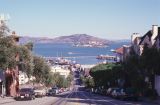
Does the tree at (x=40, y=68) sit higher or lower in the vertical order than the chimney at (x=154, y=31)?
lower

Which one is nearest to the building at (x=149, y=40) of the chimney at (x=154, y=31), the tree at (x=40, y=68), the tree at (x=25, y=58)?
the chimney at (x=154, y=31)

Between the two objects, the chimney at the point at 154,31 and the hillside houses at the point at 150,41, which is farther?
the chimney at the point at 154,31

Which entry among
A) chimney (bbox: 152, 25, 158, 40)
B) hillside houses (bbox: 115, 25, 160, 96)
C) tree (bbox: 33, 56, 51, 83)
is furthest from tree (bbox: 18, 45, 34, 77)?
tree (bbox: 33, 56, 51, 83)

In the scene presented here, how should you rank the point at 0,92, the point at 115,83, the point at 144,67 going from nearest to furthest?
the point at 144,67, the point at 0,92, the point at 115,83

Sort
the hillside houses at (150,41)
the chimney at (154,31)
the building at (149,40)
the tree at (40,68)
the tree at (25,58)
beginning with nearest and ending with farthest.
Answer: the tree at (25,58)
the hillside houses at (150,41)
the building at (149,40)
the chimney at (154,31)
the tree at (40,68)

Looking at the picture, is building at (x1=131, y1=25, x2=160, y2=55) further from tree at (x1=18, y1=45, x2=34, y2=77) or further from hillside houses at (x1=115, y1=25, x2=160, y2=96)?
tree at (x1=18, y1=45, x2=34, y2=77)

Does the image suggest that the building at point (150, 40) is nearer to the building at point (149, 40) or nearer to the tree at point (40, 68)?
the building at point (149, 40)

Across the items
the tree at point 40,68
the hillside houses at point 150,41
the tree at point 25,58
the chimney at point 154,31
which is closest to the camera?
the tree at point 25,58

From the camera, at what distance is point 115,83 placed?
11169cm

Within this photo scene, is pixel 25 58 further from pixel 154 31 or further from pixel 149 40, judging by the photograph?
pixel 149 40

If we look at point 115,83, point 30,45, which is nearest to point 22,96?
point 30,45

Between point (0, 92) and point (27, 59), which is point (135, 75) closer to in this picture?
point (27, 59)

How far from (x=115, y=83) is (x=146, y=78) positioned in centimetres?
3662

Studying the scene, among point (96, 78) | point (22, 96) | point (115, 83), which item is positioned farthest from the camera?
point (96, 78)
